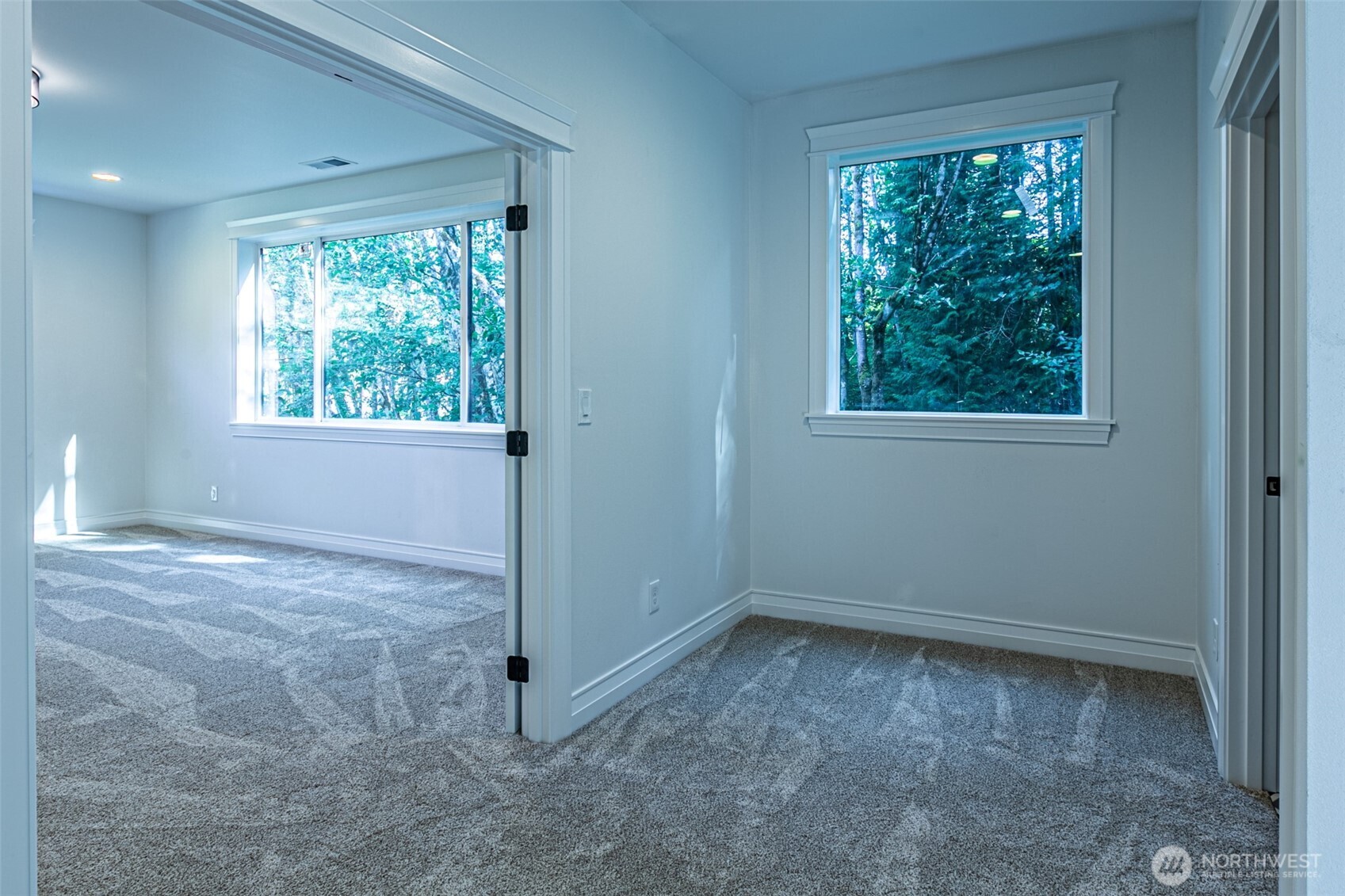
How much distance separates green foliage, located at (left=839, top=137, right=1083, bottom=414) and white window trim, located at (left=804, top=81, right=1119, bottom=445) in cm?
6

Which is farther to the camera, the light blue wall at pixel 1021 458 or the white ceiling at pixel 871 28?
the light blue wall at pixel 1021 458

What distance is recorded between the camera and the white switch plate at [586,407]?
282 centimetres

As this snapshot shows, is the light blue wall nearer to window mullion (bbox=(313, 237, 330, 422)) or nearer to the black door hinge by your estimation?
the black door hinge

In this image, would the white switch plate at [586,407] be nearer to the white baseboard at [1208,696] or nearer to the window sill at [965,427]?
the window sill at [965,427]

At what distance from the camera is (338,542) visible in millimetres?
5859

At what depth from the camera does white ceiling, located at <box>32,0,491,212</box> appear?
3.48 m

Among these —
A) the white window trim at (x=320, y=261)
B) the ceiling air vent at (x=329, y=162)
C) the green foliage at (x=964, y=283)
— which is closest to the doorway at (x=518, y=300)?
the green foliage at (x=964, y=283)

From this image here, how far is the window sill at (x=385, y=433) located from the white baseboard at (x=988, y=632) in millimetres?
2071

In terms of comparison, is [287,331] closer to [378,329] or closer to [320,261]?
[320,261]

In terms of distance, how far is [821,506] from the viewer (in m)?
4.05

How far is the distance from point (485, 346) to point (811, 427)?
7.69 ft

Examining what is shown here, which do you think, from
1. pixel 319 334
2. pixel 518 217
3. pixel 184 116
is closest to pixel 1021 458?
pixel 518 217

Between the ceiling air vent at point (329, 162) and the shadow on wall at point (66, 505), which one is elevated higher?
the ceiling air vent at point (329, 162)

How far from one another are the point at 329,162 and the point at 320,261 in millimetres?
996
